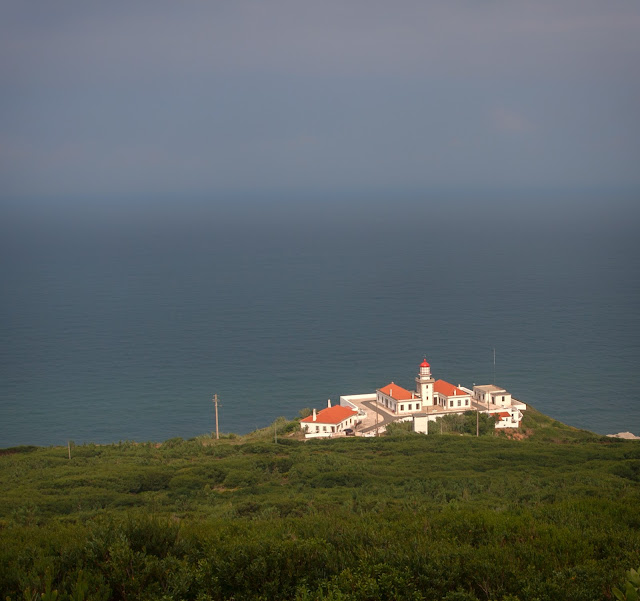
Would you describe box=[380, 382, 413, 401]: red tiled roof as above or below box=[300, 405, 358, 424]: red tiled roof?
above

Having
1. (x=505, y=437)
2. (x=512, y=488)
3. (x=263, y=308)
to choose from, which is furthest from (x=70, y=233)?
(x=512, y=488)

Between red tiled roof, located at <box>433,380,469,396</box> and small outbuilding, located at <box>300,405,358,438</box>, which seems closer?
small outbuilding, located at <box>300,405,358,438</box>

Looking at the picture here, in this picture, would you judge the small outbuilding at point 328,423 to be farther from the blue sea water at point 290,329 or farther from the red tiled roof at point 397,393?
the blue sea water at point 290,329

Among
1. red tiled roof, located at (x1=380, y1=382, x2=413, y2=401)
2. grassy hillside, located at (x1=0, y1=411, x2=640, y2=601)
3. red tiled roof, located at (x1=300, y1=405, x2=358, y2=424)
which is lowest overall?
grassy hillside, located at (x1=0, y1=411, x2=640, y2=601)

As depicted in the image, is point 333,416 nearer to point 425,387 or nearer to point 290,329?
point 425,387

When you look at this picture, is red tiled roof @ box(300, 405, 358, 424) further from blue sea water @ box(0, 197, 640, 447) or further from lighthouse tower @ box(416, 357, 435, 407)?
blue sea water @ box(0, 197, 640, 447)

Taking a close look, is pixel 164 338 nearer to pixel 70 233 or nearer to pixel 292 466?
pixel 292 466

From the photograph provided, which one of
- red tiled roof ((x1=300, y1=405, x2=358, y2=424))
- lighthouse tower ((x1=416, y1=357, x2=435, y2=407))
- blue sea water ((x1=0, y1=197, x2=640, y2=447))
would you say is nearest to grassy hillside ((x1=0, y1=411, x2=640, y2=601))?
red tiled roof ((x1=300, y1=405, x2=358, y2=424))
